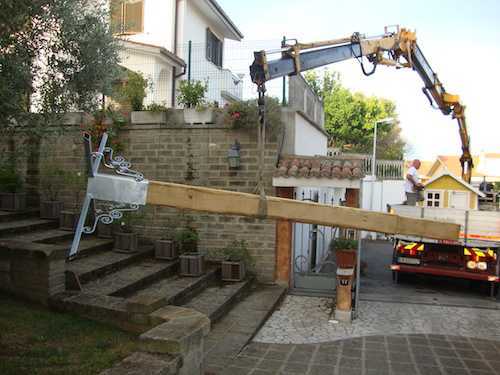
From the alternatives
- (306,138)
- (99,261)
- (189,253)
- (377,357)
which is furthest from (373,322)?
(306,138)

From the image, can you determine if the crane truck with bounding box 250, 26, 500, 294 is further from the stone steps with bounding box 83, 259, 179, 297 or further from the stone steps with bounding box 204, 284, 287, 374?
the stone steps with bounding box 83, 259, 179, 297

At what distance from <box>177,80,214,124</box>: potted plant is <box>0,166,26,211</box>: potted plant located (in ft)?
12.1

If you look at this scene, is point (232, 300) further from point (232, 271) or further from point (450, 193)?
point (450, 193)

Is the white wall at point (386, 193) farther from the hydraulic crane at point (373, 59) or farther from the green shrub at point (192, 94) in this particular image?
the green shrub at point (192, 94)

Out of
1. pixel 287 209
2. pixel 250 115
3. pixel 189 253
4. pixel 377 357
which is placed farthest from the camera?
pixel 250 115

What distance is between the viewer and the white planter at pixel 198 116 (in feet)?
30.5

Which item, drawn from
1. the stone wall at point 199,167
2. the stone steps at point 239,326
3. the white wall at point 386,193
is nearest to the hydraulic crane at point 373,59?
the stone wall at point 199,167

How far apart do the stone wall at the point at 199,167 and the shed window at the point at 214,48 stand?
8068 millimetres

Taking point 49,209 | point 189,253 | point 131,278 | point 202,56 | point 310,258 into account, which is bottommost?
point 310,258

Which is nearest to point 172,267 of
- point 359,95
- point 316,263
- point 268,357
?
point 268,357

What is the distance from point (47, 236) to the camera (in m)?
7.98

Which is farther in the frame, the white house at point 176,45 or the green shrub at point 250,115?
the white house at point 176,45

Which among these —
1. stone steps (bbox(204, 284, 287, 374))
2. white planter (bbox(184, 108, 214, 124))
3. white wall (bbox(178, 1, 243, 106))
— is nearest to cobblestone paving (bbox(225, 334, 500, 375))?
stone steps (bbox(204, 284, 287, 374))

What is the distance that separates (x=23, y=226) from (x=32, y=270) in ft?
8.99
